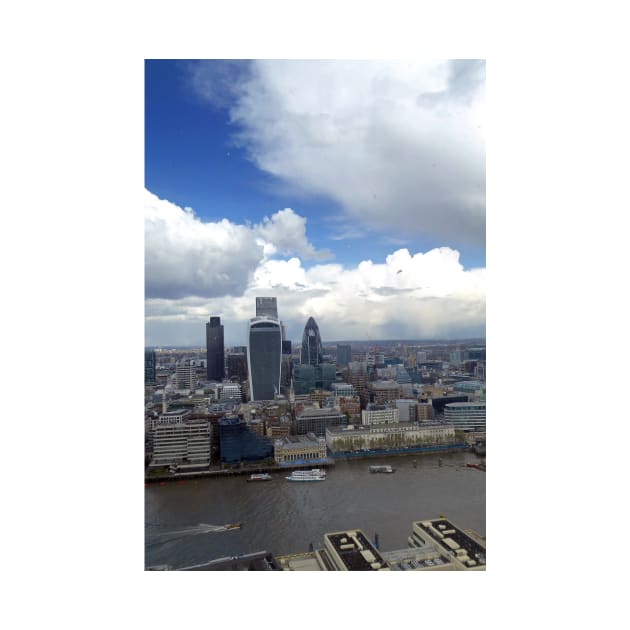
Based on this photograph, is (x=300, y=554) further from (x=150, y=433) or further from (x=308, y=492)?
(x=150, y=433)

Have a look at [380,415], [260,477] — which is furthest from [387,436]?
[260,477]

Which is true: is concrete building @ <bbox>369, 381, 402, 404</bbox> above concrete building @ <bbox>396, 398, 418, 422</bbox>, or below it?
above

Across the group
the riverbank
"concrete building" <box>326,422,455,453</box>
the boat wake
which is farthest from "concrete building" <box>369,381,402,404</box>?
the boat wake

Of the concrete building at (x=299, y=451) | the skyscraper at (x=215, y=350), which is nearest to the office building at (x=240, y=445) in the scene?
the concrete building at (x=299, y=451)

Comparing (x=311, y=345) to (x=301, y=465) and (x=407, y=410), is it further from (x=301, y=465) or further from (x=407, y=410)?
(x=407, y=410)

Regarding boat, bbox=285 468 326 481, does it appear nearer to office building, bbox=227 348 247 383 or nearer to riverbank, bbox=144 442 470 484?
riverbank, bbox=144 442 470 484

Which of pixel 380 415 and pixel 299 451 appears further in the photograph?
pixel 380 415
